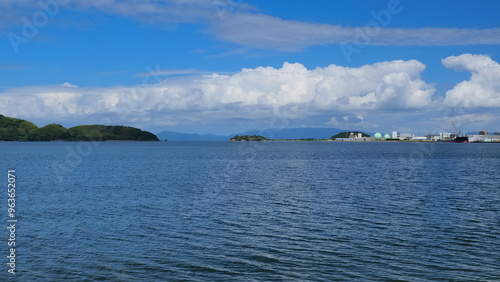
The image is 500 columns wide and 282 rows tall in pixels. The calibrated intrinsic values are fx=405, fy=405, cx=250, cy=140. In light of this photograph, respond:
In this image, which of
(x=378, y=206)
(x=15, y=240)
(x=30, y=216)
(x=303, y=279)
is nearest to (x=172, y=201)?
(x=30, y=216)

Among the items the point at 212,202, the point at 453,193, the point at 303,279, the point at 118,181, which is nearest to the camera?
the point at 303,279

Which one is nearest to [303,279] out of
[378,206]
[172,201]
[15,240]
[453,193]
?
[15,240]

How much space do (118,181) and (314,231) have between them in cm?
5855

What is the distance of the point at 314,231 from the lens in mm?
39312

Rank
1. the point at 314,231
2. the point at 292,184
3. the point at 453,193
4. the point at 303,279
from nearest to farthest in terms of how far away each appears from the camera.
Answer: the point at 303,279
the point at 314,231
the point at 453,193
the point at 292,184

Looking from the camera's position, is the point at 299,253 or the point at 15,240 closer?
the point at 299,253

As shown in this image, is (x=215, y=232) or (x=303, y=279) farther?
(x=215, y=232)

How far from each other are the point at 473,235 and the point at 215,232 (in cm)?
2413

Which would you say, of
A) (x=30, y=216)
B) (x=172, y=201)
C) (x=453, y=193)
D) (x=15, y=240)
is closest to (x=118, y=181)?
(x=172, y=201)

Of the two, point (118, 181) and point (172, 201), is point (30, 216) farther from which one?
point (118, 181)

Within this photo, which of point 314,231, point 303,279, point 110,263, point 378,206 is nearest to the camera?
point 303,279

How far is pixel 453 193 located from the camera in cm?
6550

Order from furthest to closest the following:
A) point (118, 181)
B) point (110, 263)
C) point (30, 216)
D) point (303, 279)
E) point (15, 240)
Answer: point (118, 181)
point (30, 216)
point (15, 240)
point (110, 263)
point (303, 279)

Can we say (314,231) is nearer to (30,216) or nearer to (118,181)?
(30,216)
